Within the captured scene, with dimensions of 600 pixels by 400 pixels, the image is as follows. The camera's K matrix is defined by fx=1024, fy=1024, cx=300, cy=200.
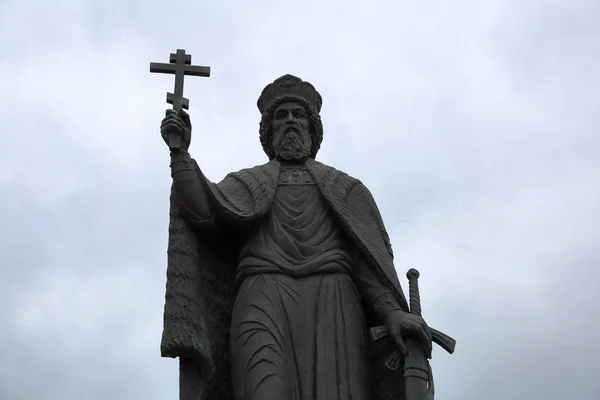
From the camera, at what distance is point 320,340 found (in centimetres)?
982

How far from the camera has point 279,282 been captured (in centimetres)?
1017

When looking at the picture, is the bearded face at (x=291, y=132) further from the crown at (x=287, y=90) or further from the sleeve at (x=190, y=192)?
the sleeve at (x=190, y=192)

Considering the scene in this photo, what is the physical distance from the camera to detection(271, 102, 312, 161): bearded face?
37.8 feet

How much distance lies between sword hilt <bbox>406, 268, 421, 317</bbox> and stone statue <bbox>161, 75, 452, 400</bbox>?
0.11 m

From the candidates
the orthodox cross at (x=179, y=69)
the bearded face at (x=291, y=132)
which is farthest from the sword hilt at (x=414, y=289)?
the orthodox cross at (x=179, y=69)

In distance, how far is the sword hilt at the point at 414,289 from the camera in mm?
10222

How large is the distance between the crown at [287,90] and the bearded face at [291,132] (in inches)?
6.6

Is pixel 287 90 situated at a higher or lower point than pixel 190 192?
higher

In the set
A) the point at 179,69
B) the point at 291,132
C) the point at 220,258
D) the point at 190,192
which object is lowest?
the point at 220,258

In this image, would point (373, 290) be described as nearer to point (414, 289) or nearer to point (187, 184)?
point (414, 289)

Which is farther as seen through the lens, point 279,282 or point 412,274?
point 412,274

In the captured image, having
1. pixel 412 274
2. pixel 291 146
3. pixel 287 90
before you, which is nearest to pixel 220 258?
pixel 291 146

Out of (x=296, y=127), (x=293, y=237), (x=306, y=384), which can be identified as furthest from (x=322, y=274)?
(x=296, y=127)

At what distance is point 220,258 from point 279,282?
3.31 feet
